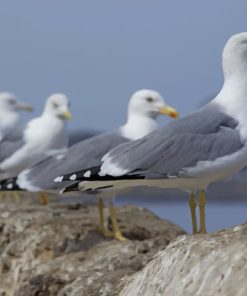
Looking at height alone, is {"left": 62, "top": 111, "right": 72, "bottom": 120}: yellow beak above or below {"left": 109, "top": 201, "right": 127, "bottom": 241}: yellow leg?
above

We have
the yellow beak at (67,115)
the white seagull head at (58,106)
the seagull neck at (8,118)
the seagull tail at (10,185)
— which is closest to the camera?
the seagull tail at (10,185)

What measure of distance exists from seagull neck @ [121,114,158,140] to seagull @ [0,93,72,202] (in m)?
2.24

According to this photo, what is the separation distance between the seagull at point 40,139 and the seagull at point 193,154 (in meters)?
4.23

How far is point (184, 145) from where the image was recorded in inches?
235

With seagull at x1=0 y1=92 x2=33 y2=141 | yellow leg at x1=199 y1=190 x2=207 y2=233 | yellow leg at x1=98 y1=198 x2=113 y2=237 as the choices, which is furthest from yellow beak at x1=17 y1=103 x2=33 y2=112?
yellow leg at x1=199 y1=190 x2=207 y2=233

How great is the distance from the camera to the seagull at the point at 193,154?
580 centimetres

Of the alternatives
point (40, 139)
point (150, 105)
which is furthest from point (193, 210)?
point (40, 139)

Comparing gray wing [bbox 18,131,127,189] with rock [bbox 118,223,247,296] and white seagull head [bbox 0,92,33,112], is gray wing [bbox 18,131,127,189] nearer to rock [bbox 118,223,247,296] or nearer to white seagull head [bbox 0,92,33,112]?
rock [bbox 118,223,247,296]

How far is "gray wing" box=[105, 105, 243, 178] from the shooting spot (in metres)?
5.87

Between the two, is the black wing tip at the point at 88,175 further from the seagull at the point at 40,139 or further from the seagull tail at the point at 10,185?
the seagull at the point at 40,139

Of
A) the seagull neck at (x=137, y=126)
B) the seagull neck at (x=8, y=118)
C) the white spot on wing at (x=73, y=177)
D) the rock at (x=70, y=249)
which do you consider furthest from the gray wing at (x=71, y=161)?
the seagull neck at (x=8, y=118)

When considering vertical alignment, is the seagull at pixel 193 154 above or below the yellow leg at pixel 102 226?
above

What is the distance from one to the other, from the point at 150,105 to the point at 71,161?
1.03 meters

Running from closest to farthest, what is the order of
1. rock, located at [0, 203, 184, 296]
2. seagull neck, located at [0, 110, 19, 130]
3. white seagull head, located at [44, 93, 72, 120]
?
rock, located at [0, 203, 184, 296] < white seagull head, located at [44, 93, 72, 120] < seagull neck, located at [0, 110, 19, 130]
